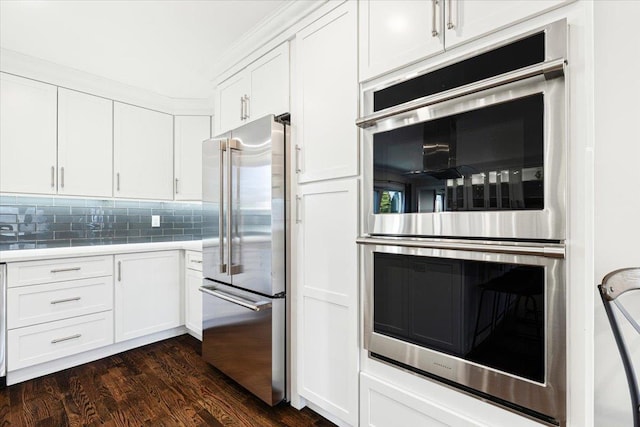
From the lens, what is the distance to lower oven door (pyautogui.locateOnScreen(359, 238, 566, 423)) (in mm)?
1038

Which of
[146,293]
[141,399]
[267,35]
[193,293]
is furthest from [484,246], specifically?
[146,293]

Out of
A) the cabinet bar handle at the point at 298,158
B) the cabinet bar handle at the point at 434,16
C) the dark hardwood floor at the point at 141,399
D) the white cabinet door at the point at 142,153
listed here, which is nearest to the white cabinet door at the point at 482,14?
the cabinet bar handle at the point at 434,16

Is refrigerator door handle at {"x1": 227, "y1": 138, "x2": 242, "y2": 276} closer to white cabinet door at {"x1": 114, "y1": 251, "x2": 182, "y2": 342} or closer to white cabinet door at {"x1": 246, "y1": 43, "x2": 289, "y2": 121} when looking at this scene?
white cabinet door at {"x1": 246, "y1": 43, "x2": 289, "y2": 121}

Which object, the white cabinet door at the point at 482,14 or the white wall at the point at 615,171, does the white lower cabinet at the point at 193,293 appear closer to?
the white cabinet door at the point at 482,14

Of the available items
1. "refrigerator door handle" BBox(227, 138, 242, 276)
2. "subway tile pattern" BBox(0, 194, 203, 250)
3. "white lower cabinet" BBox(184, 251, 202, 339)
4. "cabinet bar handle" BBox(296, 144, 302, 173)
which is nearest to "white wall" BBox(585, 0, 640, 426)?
"cabinet bar handle" BBox(296, 144, 302, 173)

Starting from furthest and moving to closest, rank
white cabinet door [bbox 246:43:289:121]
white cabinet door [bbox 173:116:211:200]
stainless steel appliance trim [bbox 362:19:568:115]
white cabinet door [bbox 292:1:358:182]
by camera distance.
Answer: white cabinet door [bbox 173:116:211:200] → white cabinet door [bbox 246:43:289:121] → white cabinet door [bbox 292:1:358:182] → stainless steel appliance trim [bbox 362:19:568:115]

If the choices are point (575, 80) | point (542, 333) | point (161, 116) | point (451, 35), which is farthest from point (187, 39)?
point (542, 333)

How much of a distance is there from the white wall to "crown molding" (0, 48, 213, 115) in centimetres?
337

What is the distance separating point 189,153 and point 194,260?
50.2 inches

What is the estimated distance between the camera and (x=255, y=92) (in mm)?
2301

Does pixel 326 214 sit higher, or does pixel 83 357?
pixel 326 214

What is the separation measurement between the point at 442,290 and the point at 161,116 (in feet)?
11.2

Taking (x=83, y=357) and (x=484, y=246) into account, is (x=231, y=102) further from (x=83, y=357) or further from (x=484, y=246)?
(x=83, y=357)

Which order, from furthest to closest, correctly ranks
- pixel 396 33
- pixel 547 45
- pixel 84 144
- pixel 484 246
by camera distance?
pixel 84 144
pixel 396 33
pixel 484 246
pixel 547 45
